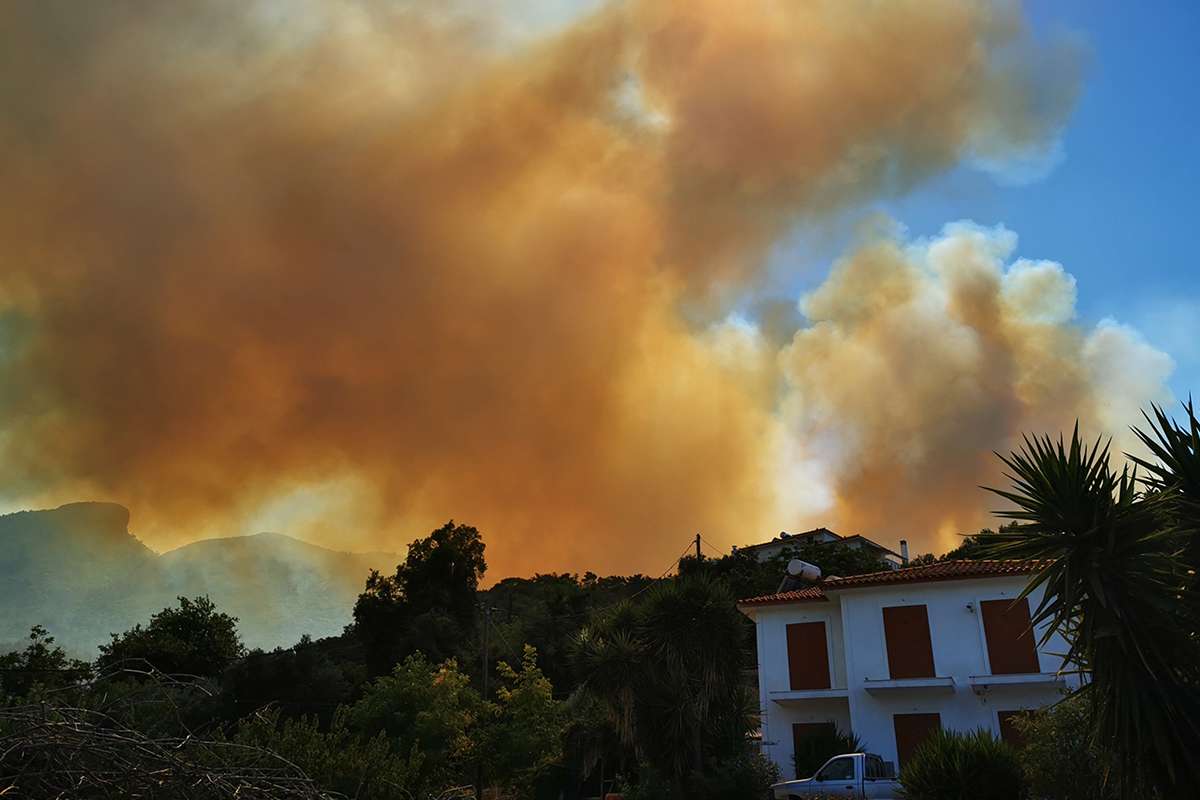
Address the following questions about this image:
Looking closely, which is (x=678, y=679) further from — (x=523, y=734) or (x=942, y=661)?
(x=942, y=661)

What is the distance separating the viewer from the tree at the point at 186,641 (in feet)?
139

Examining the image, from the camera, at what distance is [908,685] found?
2789cm

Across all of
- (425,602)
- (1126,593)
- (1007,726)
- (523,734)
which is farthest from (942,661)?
(425,602)

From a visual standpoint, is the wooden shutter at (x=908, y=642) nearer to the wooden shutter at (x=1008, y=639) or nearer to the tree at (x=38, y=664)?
the wooden shutter at (x=1008, y=639)

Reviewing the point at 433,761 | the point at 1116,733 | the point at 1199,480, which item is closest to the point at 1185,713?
the point at 1116,733

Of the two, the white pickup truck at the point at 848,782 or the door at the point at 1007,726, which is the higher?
the door at the point at 1007,726

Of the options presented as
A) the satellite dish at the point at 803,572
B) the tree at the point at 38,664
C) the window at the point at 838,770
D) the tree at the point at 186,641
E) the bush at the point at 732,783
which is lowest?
the bush at the point at 732,783

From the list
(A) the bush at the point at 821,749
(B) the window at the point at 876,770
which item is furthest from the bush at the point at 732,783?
(A) the bush at the point at 821,749

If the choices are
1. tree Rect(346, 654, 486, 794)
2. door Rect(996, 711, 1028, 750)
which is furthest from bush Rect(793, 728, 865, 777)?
tree Rect(346, 654, 486, 794)

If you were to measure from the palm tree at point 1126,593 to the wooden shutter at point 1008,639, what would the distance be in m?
18.0

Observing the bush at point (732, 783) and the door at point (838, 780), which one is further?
the bush at point (732, 783)

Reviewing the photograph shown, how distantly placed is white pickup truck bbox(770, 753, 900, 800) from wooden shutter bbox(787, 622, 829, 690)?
9.08 m

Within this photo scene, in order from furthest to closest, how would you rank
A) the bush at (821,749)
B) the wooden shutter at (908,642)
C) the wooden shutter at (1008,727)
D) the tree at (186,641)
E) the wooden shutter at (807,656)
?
the tree at (186,641) → the wooden shutter at (807,656) → the wooden shutter at (908,642) → the bush at (821,749) → the wooden shutter at (1008,727)

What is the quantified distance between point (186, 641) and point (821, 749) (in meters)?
33.4
